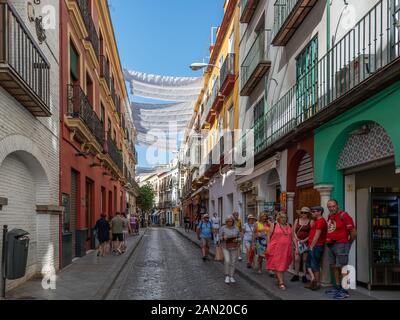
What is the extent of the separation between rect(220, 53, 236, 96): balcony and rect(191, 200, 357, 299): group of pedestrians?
11.0 metres

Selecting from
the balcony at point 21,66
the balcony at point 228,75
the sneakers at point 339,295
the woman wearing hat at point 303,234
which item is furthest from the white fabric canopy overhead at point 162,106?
the sneakers at point 339,295

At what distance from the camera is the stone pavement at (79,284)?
945cm

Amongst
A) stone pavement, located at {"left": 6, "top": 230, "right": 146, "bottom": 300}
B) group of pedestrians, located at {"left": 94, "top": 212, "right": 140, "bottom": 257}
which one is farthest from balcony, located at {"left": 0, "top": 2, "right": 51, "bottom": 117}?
group of pedestrians, located at {"left": 94, "top": 212, "right": 140, "bottom": 257}

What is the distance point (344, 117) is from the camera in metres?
10.0

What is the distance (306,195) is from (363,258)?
306cm

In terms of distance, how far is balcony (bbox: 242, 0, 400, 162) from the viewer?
8149mm

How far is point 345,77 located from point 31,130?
6221mm

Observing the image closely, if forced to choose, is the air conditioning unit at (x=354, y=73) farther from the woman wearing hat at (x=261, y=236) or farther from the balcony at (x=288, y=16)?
the woman wearing hat at (x=261, y=236)

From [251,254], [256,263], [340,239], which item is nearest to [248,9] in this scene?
[251,254]

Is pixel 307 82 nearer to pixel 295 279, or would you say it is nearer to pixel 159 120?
pixel 295 279

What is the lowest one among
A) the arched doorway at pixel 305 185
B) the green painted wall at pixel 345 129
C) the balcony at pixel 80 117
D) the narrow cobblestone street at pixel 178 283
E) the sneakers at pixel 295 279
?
the narrow cobblestone street at pixel 178 283

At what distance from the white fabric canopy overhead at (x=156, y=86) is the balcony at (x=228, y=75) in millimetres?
11108
